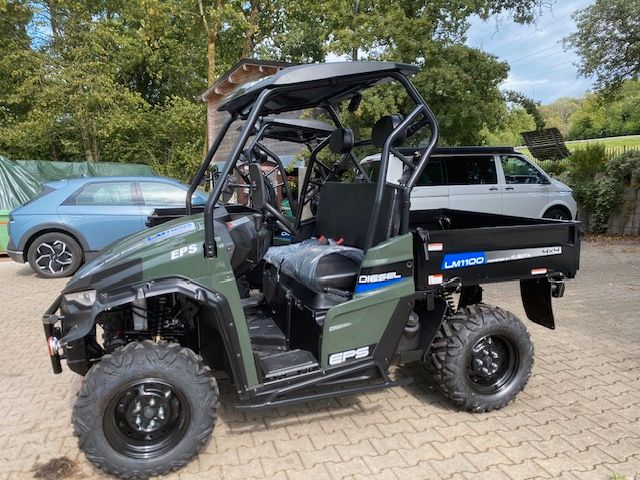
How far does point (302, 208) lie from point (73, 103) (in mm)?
15167

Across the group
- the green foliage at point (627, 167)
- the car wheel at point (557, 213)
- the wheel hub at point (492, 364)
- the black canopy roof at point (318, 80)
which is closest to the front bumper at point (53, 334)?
the black canopy roof at point (318, 80)

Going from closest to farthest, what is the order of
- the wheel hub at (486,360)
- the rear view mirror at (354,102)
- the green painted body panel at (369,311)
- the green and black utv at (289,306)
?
the green and black utv at (289,306) < the green painted body panel at (369,311) < the wheel hub at (486,360) < the rear view mirror at (354,102)

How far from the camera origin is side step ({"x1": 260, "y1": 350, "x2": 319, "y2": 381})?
9.96 ft

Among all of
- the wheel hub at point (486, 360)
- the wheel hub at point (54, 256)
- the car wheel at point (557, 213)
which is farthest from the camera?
the car wheel at point (557, 213)

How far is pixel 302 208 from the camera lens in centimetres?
489

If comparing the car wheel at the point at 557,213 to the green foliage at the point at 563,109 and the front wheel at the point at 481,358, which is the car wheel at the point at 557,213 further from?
the green foliage at the point at 563,109

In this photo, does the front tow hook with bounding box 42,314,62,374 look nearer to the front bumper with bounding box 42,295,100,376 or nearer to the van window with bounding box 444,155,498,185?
the front bumper with bounding box 42,295,100,376

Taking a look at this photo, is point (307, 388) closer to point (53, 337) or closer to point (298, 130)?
point (53, 337)

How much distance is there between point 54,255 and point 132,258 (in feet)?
20.7

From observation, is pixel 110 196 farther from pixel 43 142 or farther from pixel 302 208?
pixel 43 142

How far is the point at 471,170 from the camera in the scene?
376 inches

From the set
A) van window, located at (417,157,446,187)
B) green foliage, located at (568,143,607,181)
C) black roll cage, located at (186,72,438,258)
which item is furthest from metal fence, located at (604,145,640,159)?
black roll cage, located at (186,72,438,258)

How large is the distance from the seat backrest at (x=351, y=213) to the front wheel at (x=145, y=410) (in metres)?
1.42

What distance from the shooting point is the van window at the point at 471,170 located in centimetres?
941
